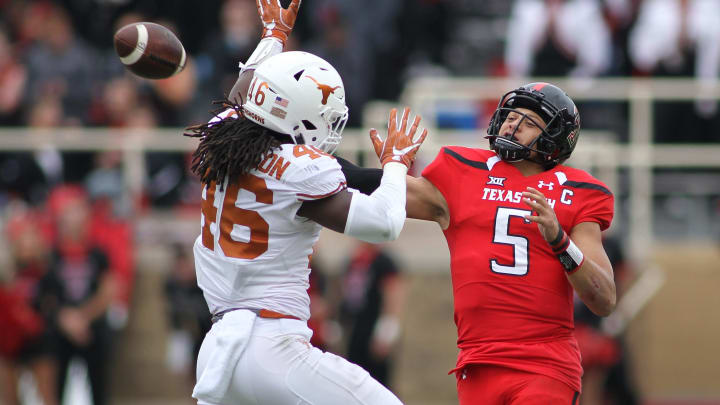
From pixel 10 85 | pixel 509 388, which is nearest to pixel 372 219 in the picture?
pixel 509 388

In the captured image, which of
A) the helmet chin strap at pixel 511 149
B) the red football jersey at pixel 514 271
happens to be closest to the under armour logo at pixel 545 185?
the red football jersey at pixel 514 271

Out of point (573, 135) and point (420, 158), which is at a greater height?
point (573, 135)

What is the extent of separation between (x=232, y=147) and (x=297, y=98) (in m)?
0.33

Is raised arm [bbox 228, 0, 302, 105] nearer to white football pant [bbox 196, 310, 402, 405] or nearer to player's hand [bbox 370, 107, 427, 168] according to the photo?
player's hand [bbox 370, 107, 427, 168]

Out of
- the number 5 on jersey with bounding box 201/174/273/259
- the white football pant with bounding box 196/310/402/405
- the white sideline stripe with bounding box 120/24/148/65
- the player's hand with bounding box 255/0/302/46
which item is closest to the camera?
the white football pant with bounding box 196/310/402/405

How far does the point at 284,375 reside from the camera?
186 inches

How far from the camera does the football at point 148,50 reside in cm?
543

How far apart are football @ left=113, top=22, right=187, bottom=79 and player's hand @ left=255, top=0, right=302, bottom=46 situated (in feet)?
1.61

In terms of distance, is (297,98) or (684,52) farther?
(684,52)

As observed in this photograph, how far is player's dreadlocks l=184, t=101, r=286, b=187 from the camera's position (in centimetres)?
482

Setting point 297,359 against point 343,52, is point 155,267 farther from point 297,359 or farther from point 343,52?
point 297,359

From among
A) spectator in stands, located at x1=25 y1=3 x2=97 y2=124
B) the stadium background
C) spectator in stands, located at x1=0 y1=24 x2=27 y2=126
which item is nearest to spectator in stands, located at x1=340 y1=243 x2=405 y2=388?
the stadium background

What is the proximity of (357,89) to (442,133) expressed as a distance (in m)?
1.03

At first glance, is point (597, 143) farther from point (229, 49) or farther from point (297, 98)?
point (297, 98)
